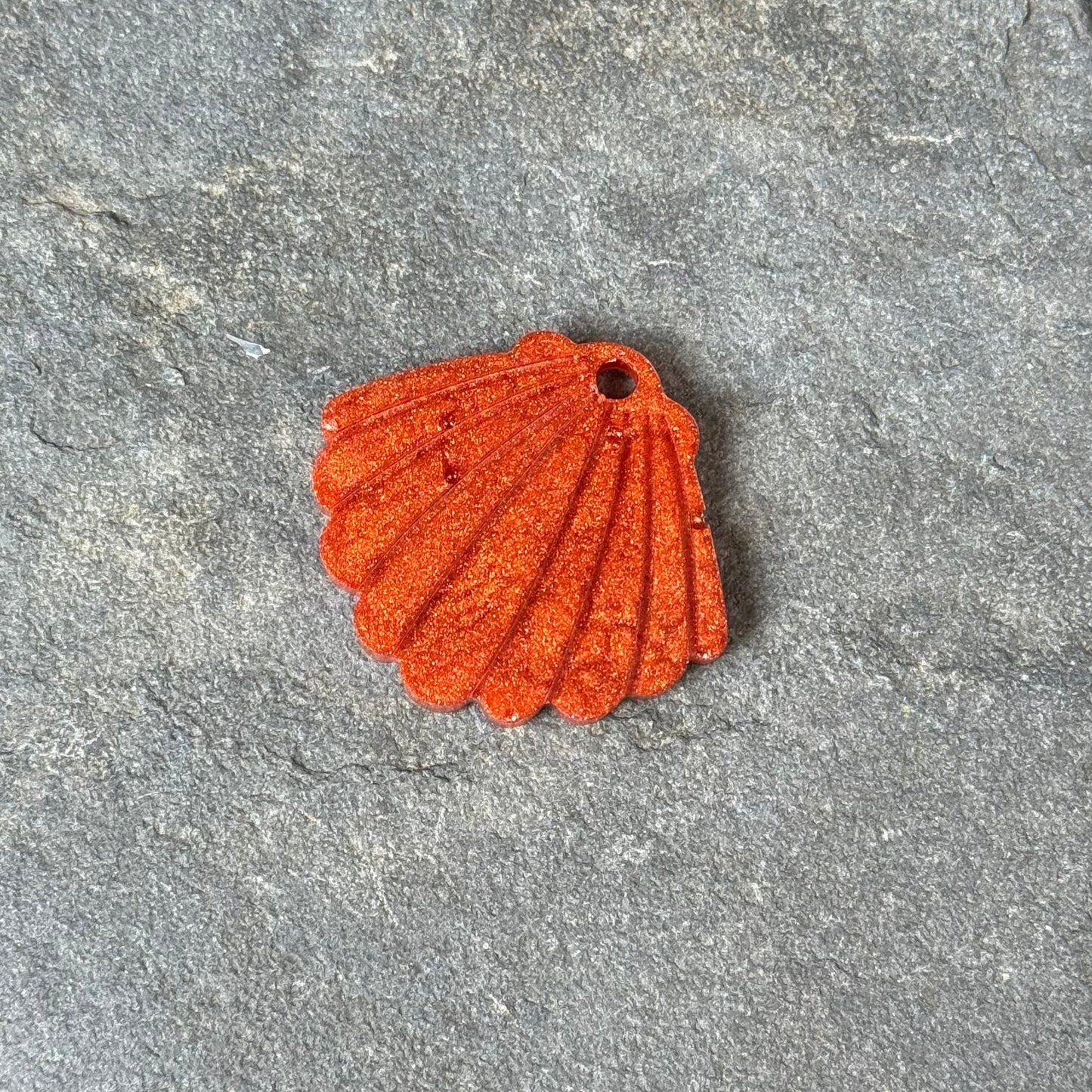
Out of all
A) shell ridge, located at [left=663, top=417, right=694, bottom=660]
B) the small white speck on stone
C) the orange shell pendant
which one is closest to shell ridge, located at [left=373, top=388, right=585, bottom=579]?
the orange shell pendant

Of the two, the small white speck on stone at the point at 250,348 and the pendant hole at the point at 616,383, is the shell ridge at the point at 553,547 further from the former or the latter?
the small white speck on stone at the point at 250,348

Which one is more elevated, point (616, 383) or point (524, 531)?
point (616, 383)

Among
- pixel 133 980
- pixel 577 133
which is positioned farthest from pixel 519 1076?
pixel 577 133

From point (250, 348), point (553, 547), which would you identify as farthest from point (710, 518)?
point (250, 348)

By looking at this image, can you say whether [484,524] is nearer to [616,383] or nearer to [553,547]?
[553,547]

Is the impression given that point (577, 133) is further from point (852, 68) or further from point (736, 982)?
point (736, 982)

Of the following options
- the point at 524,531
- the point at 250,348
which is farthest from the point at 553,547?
the point at 250,348

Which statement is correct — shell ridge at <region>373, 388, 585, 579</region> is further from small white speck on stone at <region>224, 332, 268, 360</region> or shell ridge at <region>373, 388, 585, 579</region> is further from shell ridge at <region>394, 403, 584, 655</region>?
small white speck on stone at <region>224, 332, 268, 360</region>
